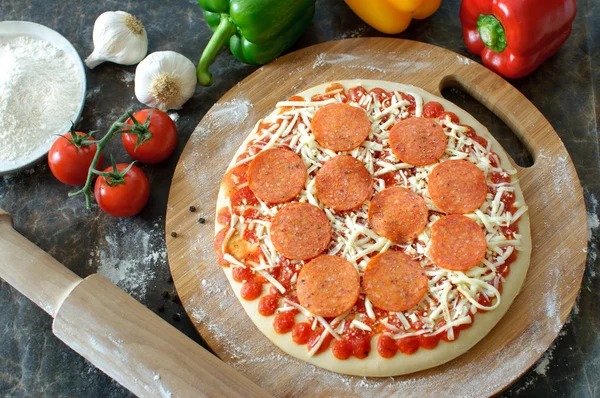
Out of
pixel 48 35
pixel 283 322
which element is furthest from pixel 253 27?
pixel 283 322

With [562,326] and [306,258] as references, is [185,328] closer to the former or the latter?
[306,258]

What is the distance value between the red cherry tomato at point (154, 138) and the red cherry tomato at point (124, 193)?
0.13 metres

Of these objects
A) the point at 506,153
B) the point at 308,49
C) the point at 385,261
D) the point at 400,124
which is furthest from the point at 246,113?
the point at 506,153

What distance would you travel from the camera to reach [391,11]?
4215mm

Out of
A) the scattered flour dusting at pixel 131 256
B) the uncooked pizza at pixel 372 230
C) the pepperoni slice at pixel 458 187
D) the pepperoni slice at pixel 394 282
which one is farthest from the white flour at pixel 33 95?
the pepperoni slice at pixel 458 187

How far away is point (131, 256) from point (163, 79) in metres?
1.17

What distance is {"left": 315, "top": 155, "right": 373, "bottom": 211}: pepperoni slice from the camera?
358cm

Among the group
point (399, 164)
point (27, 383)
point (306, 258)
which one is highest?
→ point (399, 164)

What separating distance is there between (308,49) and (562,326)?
239 cm

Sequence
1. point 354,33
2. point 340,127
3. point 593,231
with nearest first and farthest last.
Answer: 1. point 340,127
2. point 593,231
3. point 354,33

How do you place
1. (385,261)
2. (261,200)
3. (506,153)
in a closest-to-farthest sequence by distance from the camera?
(385,261) → (261,200) → (506,153)

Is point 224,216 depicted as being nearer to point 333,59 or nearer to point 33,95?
point 333,59

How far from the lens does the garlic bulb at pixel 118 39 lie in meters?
4.23

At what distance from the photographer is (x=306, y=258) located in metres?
3.48
